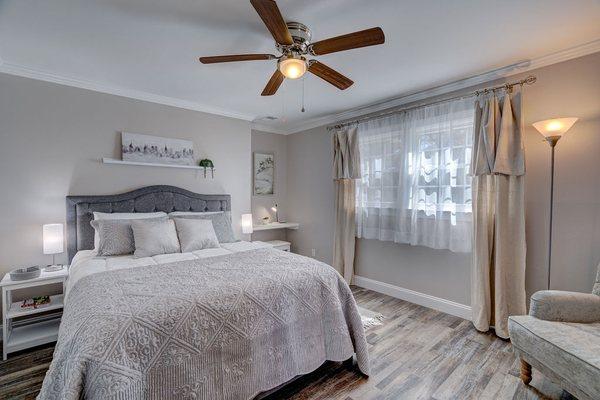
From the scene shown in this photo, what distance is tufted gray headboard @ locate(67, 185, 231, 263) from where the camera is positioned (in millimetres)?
2812

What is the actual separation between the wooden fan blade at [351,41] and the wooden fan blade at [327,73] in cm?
16

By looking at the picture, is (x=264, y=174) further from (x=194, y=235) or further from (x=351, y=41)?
(x=351, y=41)

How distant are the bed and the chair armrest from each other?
1.29m

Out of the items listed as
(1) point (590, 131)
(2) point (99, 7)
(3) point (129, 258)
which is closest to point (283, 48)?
(2) point (99, 7)

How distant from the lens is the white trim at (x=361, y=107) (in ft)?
7.54

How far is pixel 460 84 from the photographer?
2871 mm

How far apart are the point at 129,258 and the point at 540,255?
3.80m

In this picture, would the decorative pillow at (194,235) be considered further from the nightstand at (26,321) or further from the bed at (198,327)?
the nightstand at (26,321)

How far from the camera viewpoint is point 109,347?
4.00 ft

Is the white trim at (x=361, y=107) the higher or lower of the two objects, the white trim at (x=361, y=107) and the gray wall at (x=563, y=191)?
the higher

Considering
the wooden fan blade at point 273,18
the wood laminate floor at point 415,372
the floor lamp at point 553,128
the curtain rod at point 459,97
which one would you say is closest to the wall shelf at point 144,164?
the wood laminate floor at point 415,372

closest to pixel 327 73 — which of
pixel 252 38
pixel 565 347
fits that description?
pixel 252 38

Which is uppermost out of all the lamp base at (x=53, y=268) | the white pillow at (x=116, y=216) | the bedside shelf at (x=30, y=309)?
the white pillow at (x=116, y=216)

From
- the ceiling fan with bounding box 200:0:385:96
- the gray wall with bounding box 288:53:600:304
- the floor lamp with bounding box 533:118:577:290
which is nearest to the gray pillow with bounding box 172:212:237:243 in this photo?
the ceiling fan with bounding box 200:0:385:96
